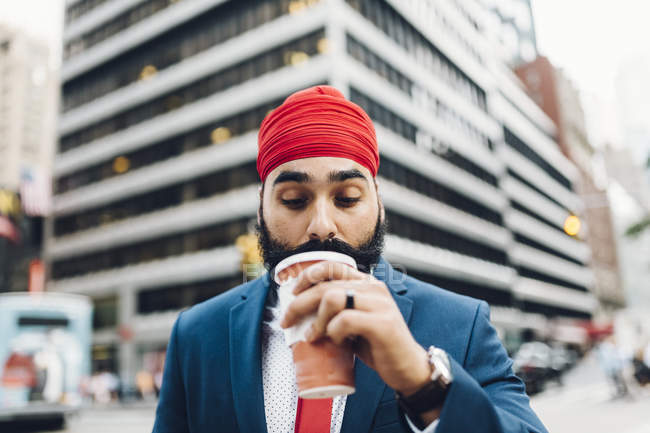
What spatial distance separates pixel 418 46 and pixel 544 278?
131ft

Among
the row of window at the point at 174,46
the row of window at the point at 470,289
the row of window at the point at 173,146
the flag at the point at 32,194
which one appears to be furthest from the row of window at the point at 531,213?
the flag at the point at 32,194

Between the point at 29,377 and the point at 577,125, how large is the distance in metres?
90.3

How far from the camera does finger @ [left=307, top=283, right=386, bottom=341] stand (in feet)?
3.58

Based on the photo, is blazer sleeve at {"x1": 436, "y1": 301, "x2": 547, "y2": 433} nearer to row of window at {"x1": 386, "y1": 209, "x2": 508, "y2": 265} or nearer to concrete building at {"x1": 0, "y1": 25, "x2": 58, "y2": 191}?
row of window at {"x1": 386, "y1": 209, "x2": 508, "y2": 265}

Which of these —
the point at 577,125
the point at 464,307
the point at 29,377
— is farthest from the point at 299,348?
the point at 577,125

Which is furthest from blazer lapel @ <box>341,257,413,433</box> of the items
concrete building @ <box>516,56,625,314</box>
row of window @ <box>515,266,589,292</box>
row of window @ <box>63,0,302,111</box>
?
concrete building @ <box>516,56,625,314</box>

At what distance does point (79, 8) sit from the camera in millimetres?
51031

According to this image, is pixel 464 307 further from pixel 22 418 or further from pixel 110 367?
pixel 110 367

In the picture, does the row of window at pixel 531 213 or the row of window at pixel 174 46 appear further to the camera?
the row of window at pixel 531 213

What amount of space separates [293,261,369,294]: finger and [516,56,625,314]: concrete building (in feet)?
244

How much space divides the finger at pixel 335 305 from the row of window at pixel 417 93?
3530 centimetres

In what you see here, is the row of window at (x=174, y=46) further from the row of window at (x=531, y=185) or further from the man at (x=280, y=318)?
the man at (x=280, y=318)

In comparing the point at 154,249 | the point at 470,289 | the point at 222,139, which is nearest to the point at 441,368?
the point at 222,139

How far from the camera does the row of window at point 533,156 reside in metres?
62.3
